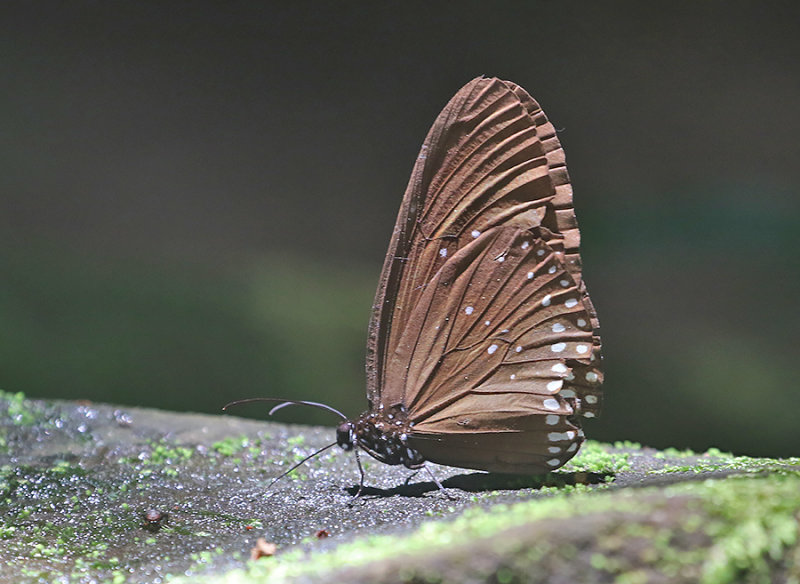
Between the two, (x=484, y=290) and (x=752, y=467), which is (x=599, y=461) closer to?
(x=752, y=467)

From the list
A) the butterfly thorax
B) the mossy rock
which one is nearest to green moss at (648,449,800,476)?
the mossy rock

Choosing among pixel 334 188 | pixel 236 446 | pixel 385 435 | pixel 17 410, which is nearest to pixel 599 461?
pixel 385 435

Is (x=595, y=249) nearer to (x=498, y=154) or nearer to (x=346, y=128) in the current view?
(x=346, y=128)

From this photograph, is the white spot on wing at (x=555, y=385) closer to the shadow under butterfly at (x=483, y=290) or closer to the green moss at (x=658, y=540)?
the shadow under butterfly at (x=483, y=290)

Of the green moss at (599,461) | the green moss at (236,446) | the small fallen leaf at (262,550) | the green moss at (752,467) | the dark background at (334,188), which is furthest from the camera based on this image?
the dark background at (334,188)

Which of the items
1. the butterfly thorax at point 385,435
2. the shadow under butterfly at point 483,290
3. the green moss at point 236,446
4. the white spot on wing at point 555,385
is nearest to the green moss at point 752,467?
the shadow under butterfly at point 483,290

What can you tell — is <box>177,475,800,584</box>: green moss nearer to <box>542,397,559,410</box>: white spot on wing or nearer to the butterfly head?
<box>542,397,559,410</box>: white spot on wing
